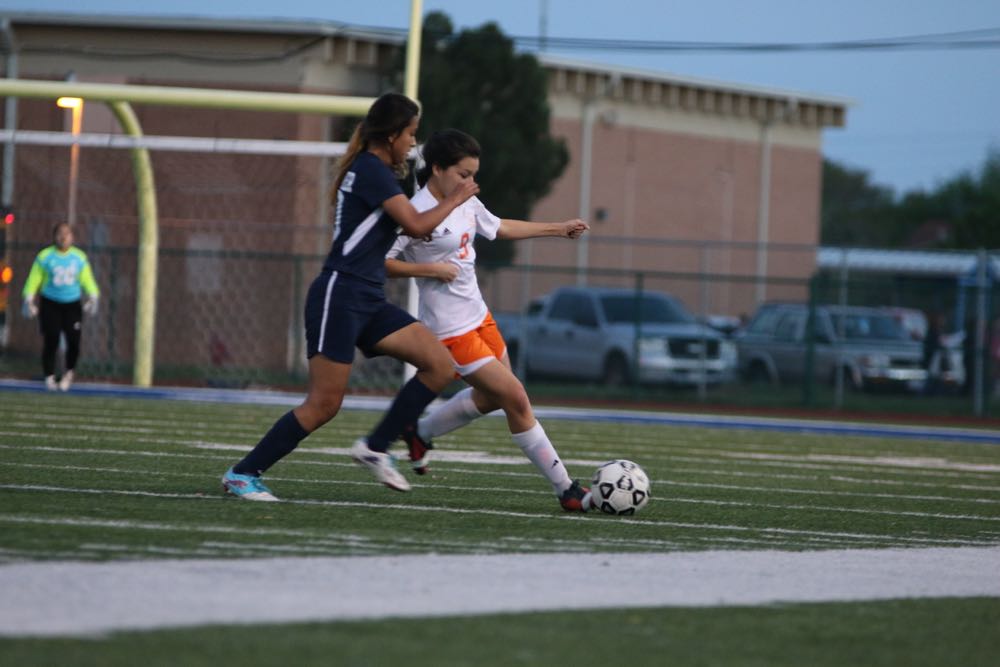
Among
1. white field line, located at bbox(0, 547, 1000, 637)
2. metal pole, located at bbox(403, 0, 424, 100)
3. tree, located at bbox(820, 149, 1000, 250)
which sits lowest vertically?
white field line, located at bbox(0, 547, 1000, 637)

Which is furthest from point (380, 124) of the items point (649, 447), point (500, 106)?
point (500, 106)

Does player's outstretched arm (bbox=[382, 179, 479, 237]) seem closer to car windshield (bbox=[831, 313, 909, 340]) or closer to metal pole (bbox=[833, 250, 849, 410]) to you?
metal pole (bbox=[833, 250, 849, 410])

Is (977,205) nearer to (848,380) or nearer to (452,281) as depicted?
(848,380)

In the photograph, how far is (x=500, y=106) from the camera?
114 ft

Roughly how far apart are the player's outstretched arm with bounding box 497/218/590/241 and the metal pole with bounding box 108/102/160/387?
12.5 metres

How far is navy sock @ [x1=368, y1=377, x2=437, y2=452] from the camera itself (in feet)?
27.6

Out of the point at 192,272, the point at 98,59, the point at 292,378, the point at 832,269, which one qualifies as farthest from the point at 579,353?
the point at 832,269

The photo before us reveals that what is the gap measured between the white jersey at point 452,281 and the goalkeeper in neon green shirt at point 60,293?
438 inches

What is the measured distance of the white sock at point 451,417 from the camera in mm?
9188

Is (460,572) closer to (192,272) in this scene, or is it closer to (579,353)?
(579,353)

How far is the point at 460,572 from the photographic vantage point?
5859 millimetres

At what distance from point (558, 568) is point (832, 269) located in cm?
3831

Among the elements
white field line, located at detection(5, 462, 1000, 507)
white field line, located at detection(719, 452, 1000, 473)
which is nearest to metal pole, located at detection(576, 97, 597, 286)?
white field line, located at detection(719, 452, 1000, 473)

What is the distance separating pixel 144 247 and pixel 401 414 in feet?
44.3
